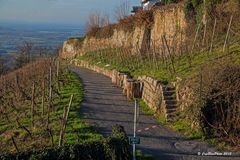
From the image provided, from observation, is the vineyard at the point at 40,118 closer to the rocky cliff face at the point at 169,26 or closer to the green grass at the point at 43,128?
the green grass at the point at 43,128

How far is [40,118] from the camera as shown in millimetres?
20766

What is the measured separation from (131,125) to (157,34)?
841 inches

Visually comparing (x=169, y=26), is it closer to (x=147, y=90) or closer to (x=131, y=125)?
(x=147, y=90)

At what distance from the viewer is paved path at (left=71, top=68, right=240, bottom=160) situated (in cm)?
1561

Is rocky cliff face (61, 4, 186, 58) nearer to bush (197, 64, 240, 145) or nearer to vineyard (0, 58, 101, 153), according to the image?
vineyard (0, 58, 101, 153)

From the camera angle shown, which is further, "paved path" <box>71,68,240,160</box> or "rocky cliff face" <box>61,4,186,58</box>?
"rocky cliff face" <box>61,4,186,58</box>

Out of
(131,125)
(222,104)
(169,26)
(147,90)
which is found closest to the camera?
(222,104)

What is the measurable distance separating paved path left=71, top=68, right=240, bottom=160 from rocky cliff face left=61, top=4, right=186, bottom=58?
6.43 m

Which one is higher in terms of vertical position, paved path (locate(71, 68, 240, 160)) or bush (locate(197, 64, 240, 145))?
bush (locate(197, 64, 240, 145))

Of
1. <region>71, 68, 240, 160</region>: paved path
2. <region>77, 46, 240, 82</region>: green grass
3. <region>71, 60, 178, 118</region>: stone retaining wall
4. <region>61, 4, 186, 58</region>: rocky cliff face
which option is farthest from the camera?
<region>61, 4, 186, 58</region>: rocky cliff face

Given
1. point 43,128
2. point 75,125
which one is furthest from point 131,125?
point 43,128

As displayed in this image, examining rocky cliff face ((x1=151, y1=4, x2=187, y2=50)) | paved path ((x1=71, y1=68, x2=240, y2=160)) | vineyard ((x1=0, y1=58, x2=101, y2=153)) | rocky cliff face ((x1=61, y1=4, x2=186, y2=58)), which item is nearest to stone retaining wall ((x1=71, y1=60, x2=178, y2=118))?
paved path ((x1=71, y1=68, x2=240, y2=160))

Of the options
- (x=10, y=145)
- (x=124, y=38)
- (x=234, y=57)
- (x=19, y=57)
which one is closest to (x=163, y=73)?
(x=234, y=57)

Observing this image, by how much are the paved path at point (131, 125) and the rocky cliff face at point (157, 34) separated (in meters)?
6.43
